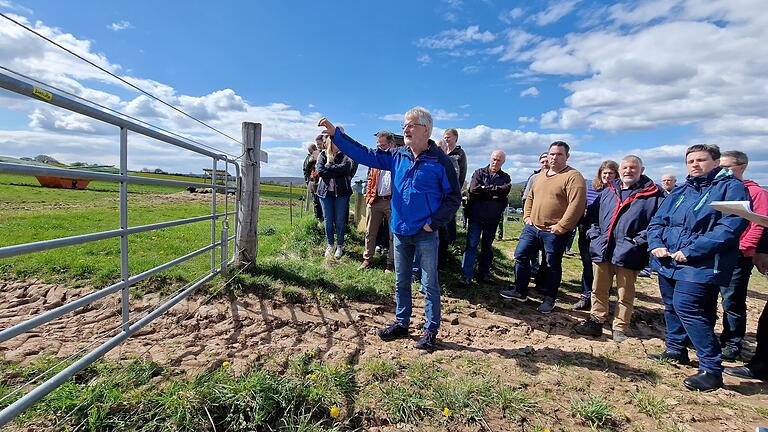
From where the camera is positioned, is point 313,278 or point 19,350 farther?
point 313,278

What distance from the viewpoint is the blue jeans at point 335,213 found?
6.11 m

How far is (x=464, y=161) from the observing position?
5844mm

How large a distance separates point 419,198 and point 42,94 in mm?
2636

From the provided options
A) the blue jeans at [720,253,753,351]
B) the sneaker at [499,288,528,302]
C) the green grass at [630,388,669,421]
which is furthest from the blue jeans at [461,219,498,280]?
the green grass at [630,388,669,421]

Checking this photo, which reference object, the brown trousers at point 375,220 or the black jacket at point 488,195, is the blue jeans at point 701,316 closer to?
the black jacket at point 488,195

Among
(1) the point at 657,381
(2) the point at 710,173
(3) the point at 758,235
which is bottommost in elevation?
(1) the point at 657,381

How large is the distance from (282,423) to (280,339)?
1.23 meters

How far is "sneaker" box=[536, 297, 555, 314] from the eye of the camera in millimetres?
5012

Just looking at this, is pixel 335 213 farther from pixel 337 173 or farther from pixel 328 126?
pixel 328 126

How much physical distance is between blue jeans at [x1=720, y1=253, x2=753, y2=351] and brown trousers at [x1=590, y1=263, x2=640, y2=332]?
0.82 m

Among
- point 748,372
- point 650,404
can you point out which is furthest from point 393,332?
point 748,372

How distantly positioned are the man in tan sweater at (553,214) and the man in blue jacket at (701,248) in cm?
106

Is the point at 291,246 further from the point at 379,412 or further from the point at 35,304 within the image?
the point at 379,412

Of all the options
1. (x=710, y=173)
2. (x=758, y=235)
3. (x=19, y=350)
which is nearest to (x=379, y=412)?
(x=19, y=350)
